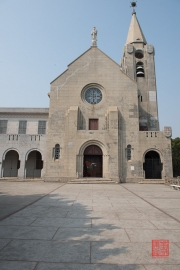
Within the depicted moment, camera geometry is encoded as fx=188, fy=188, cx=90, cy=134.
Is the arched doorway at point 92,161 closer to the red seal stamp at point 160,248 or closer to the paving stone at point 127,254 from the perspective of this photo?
the red seal stamp at point 160,248

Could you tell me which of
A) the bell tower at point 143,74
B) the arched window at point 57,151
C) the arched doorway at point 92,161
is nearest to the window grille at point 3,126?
the arched window at point 57,151

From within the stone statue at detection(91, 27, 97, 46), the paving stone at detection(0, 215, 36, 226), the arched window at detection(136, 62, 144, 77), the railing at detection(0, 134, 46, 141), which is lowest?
the paving stone at detection(0, 215, 36, 226)

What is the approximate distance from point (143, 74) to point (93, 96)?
945 cm

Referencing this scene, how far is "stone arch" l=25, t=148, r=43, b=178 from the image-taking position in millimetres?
26469

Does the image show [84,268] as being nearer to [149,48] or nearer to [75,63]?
[75,63]

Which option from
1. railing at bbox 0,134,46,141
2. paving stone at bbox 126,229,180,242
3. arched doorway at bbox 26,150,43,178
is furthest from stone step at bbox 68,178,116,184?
paving stone at bbox 126,229,180,242

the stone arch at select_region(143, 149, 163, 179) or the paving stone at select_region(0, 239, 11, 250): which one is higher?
the stone arch at select_region(143, 149, 163, 179)

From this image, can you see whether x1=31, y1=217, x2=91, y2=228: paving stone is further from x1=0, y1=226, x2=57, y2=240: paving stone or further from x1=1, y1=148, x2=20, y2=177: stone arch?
x1=1, y1=148, x2=20, y2=177: stone arch

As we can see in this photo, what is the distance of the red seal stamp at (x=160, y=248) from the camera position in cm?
419

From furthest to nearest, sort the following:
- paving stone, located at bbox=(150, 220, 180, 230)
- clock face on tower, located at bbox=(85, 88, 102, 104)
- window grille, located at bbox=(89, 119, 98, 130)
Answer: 1. clock face on tower, located at bbox=(85, 88, 102, 104)
2. window grille, located at bbox=(89, 119, 98, 130)
3. paving stone, located at bbox=(150, 220, 180, 230)

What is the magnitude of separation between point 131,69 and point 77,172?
17383mm

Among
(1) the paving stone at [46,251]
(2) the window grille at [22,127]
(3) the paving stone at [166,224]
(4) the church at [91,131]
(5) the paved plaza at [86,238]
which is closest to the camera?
(5) the paved plaza at [86,238]

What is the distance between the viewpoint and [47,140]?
23.5 meters

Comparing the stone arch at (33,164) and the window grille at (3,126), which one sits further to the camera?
the window grille at (3,126)
